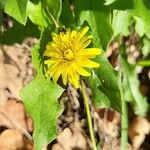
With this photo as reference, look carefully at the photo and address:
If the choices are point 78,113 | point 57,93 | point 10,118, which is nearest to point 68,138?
point 78,113

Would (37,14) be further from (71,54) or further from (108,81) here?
(108,81)

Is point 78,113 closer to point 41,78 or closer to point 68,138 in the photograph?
point 68,138

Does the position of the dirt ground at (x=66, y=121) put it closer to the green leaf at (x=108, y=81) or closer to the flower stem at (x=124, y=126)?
the flower stem at (x=124, y=126)

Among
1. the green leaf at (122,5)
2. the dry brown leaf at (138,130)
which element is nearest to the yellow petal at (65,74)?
the green leaf at (122,5)

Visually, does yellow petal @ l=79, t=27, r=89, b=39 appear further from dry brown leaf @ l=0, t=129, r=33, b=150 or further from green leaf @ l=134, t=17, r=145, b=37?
dry brown leaf @ l=0, t=129, r=33, b=150

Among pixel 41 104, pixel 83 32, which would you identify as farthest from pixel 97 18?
pixel 41 104

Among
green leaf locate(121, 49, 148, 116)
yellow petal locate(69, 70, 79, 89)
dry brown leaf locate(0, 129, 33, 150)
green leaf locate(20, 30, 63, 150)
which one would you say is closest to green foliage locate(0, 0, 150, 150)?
green leaf locate(20, 30, 63, 150)
